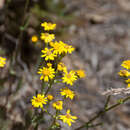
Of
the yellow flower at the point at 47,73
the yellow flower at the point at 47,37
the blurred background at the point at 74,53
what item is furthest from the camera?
the blurred background at the point at 74,53

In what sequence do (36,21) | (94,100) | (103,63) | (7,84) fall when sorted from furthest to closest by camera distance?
(103,63) < (36,21) < (94,100) < (7,84)

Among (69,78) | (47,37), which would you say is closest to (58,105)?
(69,78)

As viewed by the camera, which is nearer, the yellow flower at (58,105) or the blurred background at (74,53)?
the yellow flower at (58,105)

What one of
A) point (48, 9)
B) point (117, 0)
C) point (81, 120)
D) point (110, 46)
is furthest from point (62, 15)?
point (117, 0)

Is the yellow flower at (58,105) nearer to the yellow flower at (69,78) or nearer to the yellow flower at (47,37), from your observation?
the yellow flower at (69,78)

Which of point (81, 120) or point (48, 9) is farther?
point (48, 9)

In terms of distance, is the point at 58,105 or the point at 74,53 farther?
the point at 74,53

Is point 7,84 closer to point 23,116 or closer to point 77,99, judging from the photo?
point 23,116

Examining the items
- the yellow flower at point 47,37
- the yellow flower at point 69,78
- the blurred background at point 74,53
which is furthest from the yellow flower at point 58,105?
the blurred background at point 74,53

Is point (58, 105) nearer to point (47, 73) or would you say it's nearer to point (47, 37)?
point (47, 73)
